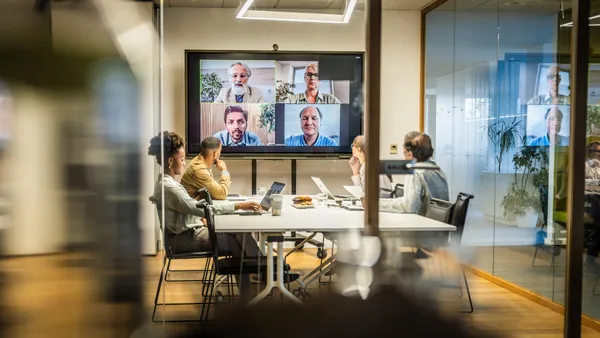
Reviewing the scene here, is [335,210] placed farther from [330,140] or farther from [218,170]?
[218,170]

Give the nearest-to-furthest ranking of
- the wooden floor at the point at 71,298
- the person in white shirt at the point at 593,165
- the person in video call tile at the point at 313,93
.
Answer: the wooden floor at the point at 71,298 < the person in video call tile at the point at 313,93 < the person in white shirt at the point at 593,165

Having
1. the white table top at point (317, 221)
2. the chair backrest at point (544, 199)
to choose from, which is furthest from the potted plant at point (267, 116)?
the chair backrest at point (544, 199)

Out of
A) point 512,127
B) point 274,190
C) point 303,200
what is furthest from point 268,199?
point 512,127

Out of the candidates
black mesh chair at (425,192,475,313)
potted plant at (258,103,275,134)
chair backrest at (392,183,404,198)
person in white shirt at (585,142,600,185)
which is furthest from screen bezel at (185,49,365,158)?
person in white shirt at (585,142,600,185)

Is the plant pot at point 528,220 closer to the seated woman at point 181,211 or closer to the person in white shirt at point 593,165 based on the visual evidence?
the person in white shirt at point 593,165

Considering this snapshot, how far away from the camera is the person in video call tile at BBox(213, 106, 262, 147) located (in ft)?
10.0

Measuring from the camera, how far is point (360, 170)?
3168 mm

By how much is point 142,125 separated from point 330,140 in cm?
108

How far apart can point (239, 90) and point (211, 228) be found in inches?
Result: 31.5

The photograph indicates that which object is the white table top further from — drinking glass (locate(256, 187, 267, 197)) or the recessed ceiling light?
the recessed ceiling light

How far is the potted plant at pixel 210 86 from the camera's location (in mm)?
3020

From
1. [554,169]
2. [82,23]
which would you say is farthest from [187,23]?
[554,169]

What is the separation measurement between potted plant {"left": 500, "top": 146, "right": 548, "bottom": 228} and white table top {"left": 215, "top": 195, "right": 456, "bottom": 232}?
3.04ft

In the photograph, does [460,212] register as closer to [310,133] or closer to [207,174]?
[310,133]
